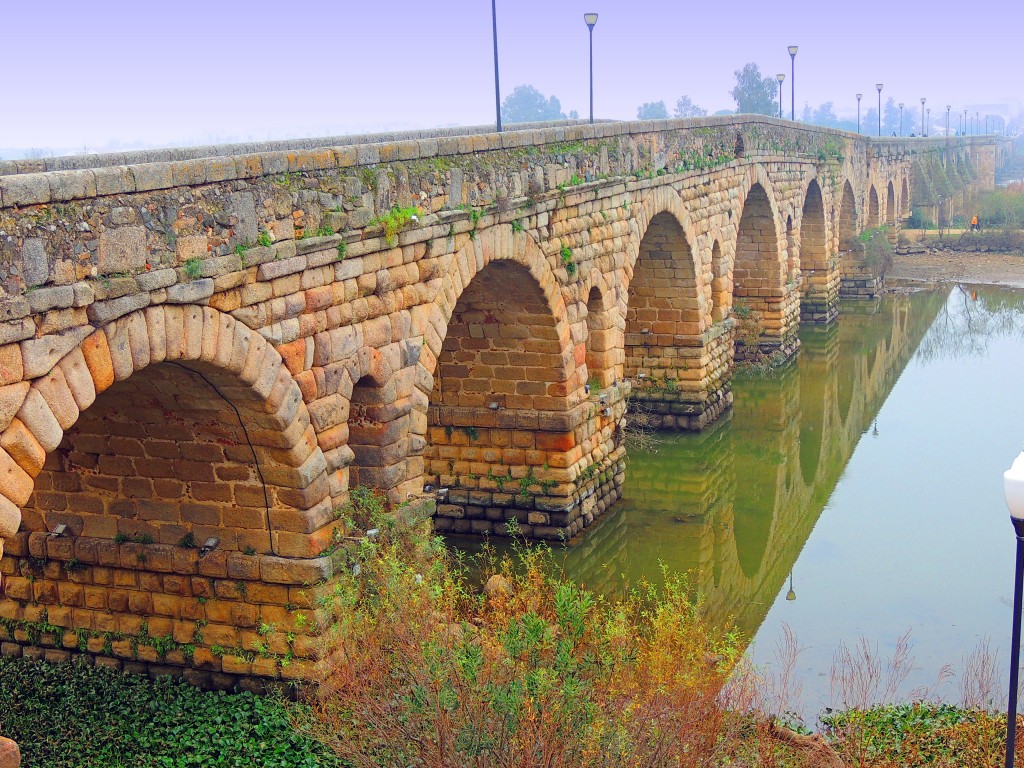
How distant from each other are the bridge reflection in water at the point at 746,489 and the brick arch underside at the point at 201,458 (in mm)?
5465

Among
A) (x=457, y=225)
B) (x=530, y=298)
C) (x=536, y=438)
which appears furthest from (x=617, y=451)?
(x=457, y=225)

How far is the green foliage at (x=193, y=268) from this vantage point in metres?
8.57

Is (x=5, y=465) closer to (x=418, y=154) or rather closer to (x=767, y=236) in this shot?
(x=418, y=154)

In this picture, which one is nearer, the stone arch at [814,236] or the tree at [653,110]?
the stone arch at [814,236]

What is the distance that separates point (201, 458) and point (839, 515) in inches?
416

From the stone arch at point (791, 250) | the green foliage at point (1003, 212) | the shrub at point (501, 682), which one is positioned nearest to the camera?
the shrub at point (501, 682)

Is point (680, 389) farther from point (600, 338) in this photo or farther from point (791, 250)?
point (791, 250)

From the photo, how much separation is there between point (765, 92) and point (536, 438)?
286 feet

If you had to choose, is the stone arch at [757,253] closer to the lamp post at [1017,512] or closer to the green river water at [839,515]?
the green river water at [839,515]

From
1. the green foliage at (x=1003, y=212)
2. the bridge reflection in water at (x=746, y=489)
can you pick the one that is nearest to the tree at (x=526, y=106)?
the green foliage at (x=1003, y=212)

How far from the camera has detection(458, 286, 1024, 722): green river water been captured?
45.8ft

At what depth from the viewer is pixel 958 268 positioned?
Answer: 43.2m

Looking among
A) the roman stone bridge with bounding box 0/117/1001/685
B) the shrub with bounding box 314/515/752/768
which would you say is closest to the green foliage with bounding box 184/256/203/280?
the roman stone bridge with bounding box 0/117/1001/685

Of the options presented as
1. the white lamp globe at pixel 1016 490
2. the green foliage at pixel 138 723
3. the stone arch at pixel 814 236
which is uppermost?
the white lamp globe at pixel 1016 490
